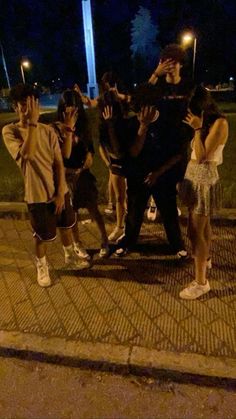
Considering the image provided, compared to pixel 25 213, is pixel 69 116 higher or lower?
higher

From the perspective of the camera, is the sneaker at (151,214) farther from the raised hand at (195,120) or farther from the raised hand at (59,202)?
the raised hand at (195,120)

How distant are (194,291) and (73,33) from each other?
166 ft

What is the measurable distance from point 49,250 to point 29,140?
1.63 metres

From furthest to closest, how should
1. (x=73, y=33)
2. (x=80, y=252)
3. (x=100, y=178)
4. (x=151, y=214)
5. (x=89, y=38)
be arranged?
(x=73, y=33) → (x=89, y=38) → (x=100, y=178) → (x=151, y=214) → (x=80, y=252)

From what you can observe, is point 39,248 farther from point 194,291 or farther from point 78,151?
point 194,291

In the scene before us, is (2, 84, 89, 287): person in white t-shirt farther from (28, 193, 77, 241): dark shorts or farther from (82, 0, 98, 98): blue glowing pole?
(82, 0, 98, 98): blue glowing pole

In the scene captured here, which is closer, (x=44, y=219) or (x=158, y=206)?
(x=44, y=219)

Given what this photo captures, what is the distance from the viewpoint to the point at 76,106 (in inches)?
148

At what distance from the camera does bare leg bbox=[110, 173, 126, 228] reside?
4672mm

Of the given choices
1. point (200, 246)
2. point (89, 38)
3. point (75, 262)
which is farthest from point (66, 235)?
point (89, 38)

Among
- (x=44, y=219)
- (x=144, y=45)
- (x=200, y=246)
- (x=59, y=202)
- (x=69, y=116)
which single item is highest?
(x=69, y=116)

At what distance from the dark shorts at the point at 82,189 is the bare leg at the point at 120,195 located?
1.80 ft

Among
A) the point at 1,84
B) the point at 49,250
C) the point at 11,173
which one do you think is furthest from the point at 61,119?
the point at 1,84

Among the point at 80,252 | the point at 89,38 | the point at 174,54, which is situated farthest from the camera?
the point at 89,38
